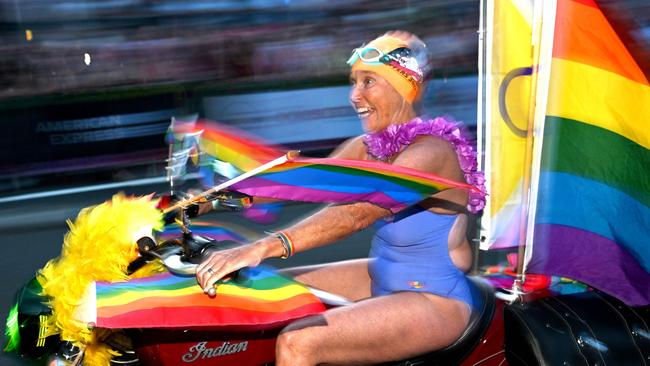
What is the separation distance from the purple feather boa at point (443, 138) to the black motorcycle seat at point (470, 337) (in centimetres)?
30

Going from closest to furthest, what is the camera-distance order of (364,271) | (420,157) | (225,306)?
(225,306) → (420,157) → (364,271)

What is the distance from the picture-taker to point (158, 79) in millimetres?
8094

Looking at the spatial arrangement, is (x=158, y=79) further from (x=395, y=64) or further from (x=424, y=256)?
(x=424, y=256)

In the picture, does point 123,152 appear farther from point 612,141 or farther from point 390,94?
point 612,141

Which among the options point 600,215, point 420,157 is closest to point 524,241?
point 600,215

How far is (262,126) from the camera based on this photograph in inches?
328

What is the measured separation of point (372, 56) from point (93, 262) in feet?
3.95

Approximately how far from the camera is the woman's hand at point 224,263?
236 centimetres

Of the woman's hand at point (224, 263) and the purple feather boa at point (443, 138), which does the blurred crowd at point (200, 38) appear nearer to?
the purple feather boa at point (443, 138)

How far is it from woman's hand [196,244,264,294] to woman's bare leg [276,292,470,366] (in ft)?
1.00

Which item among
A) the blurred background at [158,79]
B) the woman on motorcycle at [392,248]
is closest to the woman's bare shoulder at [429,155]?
the woman on motorcycle at [392,248]

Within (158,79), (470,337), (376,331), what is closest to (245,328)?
(376,331)

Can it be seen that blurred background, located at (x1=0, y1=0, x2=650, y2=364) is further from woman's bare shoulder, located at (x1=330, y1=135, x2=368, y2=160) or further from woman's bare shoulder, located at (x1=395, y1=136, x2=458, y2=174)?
woman's bare shoulder, located at (x1=395, y1=136, x2=458, y2=174)

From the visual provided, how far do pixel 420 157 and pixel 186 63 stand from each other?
227 inches
